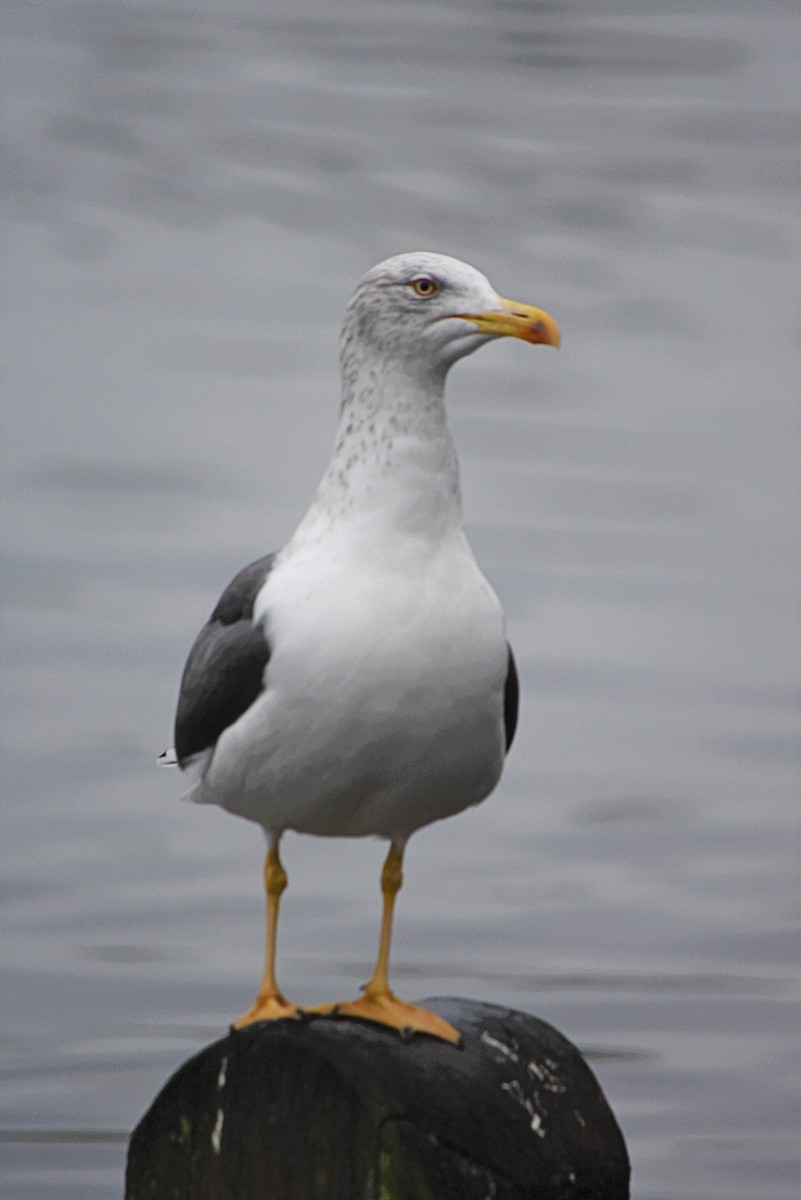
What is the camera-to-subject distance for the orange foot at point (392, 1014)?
18.5 ft

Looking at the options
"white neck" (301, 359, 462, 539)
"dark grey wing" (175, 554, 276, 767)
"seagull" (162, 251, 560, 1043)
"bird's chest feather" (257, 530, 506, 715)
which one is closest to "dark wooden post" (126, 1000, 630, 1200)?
"seagull" (162, 251, 560, 1043)

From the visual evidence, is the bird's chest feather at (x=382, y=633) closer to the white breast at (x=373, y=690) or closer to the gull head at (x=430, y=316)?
the white breast at (x=373, y=690)

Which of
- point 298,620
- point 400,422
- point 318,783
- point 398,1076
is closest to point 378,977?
point 398,1076

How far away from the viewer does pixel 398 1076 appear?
17.8 feet

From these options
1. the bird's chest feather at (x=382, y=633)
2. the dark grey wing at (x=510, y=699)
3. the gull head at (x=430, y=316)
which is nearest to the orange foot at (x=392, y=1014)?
the dark grey wing at (x=510, y=699)

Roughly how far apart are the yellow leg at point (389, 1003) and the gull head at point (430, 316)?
53.2 inches

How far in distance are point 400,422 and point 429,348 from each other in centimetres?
21

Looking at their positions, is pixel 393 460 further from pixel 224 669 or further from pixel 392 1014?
pixel 392 1014

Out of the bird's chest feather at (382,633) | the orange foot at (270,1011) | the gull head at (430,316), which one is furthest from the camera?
the orange foot at (270,1011)

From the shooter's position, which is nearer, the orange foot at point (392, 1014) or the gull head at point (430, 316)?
the gull head at point (430, 316)

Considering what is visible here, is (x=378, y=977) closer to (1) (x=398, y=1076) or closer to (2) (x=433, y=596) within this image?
(1) (x=398, y=1076)

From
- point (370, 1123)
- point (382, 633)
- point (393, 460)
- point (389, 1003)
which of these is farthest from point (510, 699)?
point (370, 1123)

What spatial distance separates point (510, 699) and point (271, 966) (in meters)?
0.98

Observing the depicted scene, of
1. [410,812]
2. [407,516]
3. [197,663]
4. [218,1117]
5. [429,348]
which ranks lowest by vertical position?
[218,1117]
